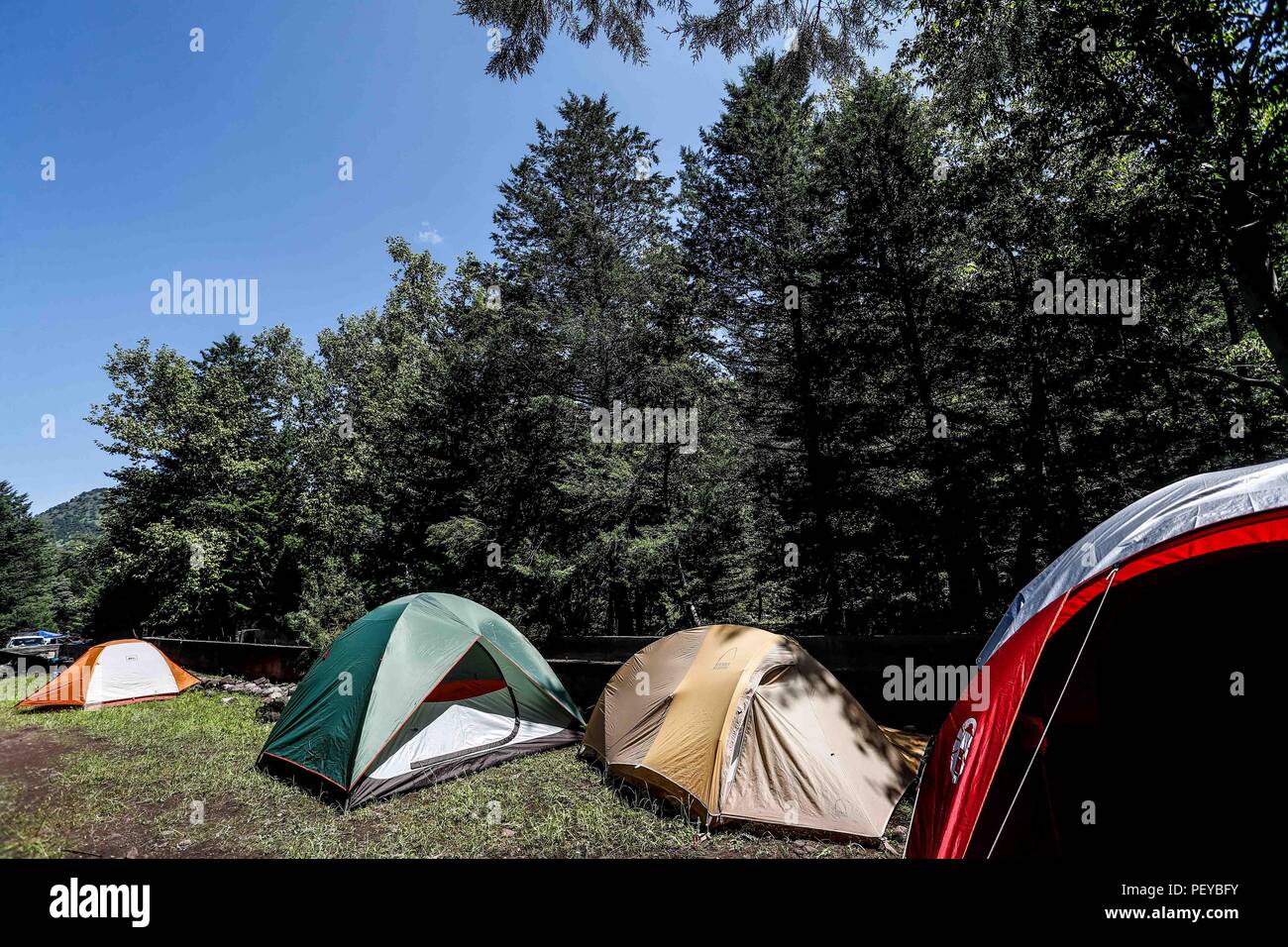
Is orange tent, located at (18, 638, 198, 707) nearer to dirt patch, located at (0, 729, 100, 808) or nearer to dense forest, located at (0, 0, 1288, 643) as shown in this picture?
dirt patch, located at (0, 729, 100, 808)

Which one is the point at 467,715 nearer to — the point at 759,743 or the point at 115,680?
the point at 759,743

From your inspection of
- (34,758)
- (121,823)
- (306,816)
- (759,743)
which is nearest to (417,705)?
(306,816)

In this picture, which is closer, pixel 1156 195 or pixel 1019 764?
pixel 1019 764

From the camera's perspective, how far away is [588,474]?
1248cm

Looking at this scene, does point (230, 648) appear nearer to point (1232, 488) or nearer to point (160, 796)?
point (160, 796)

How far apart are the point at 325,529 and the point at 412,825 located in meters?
19.8

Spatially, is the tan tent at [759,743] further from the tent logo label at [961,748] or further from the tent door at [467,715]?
the tent door at [467,715]

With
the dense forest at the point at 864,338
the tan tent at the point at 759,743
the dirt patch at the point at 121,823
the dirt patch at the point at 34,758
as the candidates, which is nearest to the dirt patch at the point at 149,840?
the dirt patch at the point at 121,823

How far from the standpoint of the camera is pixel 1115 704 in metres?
3.47

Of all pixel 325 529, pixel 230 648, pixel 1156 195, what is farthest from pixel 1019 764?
pixel 325 529
